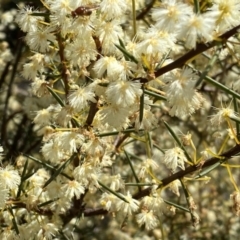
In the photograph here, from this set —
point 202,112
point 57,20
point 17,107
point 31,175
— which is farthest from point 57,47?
point 17,107

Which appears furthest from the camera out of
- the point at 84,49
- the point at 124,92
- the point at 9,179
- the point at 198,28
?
the point at 9,179

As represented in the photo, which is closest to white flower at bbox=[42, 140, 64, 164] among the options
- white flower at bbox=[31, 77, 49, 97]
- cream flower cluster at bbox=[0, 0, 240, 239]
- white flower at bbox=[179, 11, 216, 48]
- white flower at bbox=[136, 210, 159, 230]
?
cream flower cluster at bbox=[0, 0, 240, 239]

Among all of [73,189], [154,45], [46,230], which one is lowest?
[46,230]

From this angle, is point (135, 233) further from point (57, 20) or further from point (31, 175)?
point (57, 20)

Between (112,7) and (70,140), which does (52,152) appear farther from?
(112,7)

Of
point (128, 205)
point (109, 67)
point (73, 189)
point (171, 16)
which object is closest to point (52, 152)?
point (73, 189)

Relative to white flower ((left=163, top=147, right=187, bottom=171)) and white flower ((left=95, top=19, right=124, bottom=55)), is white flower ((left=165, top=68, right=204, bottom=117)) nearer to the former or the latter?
white flower ((left=95, top=19, right=124, bottom=55))
